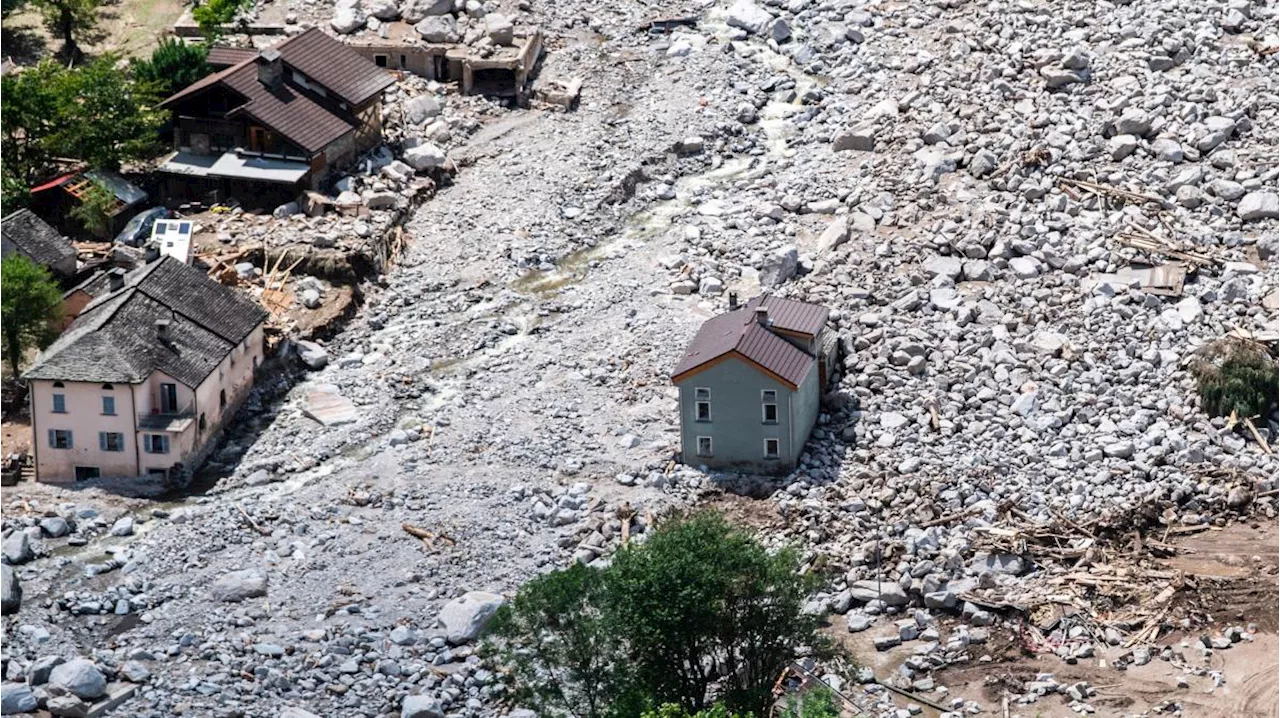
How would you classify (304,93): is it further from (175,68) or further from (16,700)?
(16,700)

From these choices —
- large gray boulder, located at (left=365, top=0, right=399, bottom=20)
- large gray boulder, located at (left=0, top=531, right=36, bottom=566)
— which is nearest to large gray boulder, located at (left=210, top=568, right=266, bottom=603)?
large gray boulder, located at (left=0, top=531, right=36, bottom=566)

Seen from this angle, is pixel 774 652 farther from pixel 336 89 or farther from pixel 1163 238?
pixel 336 89

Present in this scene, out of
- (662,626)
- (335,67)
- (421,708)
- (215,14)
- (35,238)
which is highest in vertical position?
(215,14)

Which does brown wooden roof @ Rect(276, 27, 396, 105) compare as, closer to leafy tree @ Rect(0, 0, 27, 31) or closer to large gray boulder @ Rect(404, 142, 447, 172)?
large gray boulder @ Rect(404, 142, 447, 172)

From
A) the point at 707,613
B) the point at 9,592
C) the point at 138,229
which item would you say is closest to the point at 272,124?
the point at 138,229

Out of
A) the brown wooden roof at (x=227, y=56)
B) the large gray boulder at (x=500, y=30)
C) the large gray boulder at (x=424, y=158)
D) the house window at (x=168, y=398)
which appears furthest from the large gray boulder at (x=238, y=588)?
the large gray boulder at (x=500, y=30)

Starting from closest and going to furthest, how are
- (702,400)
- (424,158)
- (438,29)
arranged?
(702,400), (424,158), (438,29)
